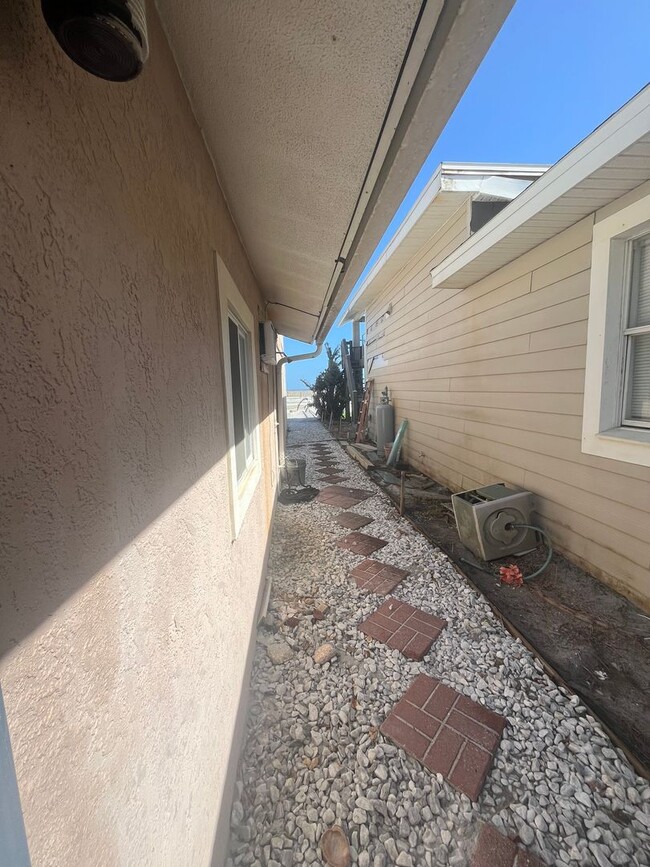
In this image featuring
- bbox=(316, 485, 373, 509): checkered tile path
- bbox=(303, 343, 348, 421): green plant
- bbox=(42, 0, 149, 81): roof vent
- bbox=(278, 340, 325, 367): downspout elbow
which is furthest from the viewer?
bbox=(303, 343, 348, 421): green plant

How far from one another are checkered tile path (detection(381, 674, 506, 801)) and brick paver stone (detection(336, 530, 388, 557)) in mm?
1526

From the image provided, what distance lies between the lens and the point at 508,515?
2994 mm

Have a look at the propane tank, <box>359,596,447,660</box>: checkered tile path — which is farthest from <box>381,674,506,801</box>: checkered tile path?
the propane tank

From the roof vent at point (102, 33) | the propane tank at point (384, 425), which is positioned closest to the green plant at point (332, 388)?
the propane tank at point (384, 425)

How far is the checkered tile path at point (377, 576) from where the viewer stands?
270 cm

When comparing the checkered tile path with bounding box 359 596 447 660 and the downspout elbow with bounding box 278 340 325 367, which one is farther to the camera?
the downspout elbow with bounding box 278 340 325 367

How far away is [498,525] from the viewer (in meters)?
2.97

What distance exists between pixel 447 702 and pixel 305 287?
3.11 meters

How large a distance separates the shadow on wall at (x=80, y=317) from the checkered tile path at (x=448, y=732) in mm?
1517

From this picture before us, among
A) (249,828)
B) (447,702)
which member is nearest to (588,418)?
(447,702)

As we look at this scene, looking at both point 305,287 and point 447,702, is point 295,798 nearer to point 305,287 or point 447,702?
point 447,702

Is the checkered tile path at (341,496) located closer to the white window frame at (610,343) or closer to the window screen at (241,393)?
the window screen at (241,393)

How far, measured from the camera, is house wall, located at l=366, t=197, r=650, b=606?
8.13ft

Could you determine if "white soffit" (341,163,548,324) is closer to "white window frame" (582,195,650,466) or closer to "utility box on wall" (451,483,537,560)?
"white window frame" (582,195,650,466)
